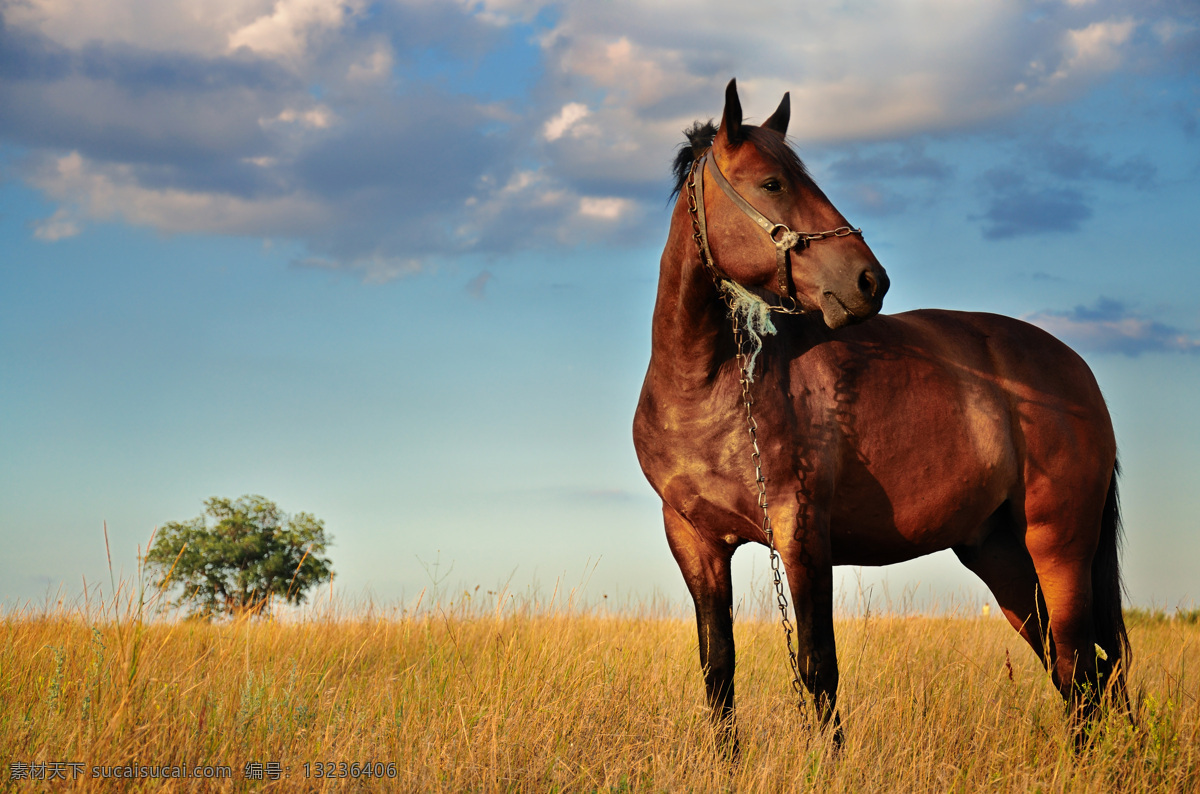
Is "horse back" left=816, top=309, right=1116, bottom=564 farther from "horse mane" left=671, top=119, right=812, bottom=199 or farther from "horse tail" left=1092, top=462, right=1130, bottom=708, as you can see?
"horse mane" left=671, top=119, right=812, bottom=199

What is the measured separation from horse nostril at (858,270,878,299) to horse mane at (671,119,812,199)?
65 cm

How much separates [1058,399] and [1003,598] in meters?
1.50

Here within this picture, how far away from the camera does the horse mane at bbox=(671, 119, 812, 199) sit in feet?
13.7

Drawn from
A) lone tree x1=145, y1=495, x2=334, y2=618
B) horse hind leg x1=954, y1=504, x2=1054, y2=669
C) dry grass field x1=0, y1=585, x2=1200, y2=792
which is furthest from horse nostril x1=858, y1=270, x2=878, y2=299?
lone tree x1=145, y1=495, x2=334, y2=618

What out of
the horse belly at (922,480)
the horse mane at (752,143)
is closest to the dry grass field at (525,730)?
the horse belly at (922,480)

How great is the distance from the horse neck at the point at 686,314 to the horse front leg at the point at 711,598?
3.18 ft

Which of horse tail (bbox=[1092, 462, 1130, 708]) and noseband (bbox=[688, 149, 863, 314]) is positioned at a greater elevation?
noseband (bbox=[688, 149, 863, 314])

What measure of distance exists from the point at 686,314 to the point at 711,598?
1712 millimetres

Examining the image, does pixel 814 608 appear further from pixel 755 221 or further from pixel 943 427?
pixel 755 221

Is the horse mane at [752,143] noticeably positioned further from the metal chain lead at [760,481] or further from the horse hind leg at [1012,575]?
the horse hind leg at [1012,575]

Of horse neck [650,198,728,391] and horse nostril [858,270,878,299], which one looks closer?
horse nostril [858,270,878,299]

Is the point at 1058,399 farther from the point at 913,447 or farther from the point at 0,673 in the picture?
the point at 0,673

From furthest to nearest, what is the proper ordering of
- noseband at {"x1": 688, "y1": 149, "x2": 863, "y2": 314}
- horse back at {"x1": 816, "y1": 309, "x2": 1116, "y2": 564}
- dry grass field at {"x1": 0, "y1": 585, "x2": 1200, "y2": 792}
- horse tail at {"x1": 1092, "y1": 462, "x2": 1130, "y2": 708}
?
horse tail at {"x1": 1092, "y1": 462, "x2": 1130, "y2": 708}
horse back at {"x1": 816, "y1": 309, "x2": 1116, "y2": 564}
noseband at {"x1": 688, "y1": 149, "x2": 863, "y2": 314}
dry grass field at {"x1": 0, "y1": 585, "x2": 1200, "y2": 792}

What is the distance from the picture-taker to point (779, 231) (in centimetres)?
402
